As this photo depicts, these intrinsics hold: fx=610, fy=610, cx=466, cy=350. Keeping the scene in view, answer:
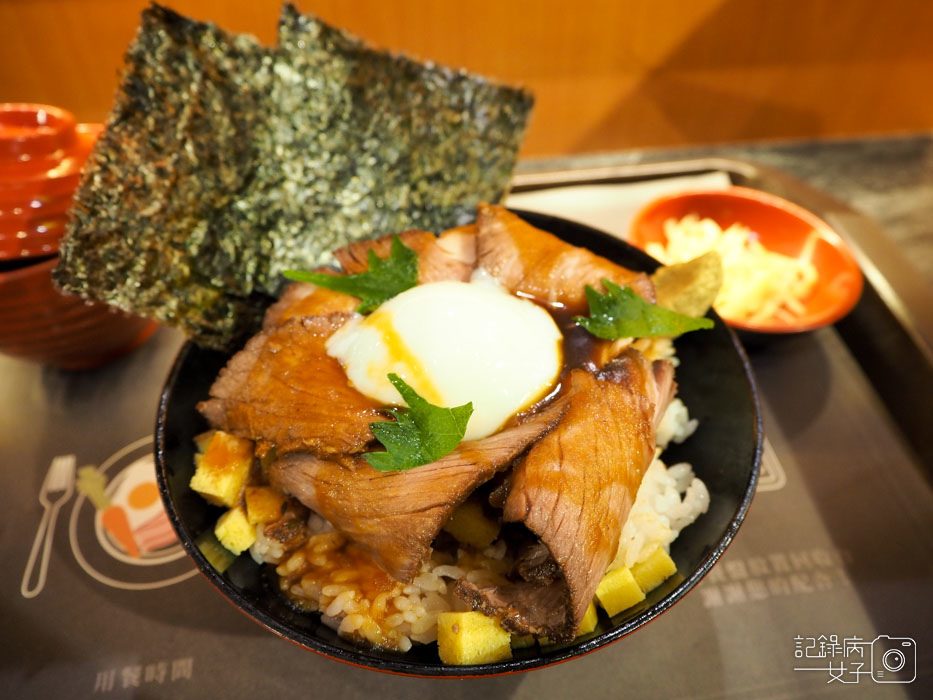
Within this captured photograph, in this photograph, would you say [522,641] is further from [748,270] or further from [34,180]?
[34,180]

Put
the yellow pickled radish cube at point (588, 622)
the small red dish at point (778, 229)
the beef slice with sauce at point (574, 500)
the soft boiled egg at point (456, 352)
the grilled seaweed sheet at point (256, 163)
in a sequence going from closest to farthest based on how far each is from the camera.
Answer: the beef slice with sauce at point (574, 500), the yellow pickled radish cube at point (588, 622), the soft boiled egg at point (456, 352), the grilled seaweed sheet at point (256, 163), the small red dish at point (778, 229)

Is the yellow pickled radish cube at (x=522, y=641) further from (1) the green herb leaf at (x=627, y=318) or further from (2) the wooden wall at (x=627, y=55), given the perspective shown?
→ (2) the wooden wall at (x=627, y=55)

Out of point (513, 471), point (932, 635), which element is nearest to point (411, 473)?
point (513, 471)

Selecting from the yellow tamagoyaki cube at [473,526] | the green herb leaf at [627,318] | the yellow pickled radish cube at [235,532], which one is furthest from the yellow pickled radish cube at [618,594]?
the yellow pickled radish cube at [235,532]

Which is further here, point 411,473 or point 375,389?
point 375,389

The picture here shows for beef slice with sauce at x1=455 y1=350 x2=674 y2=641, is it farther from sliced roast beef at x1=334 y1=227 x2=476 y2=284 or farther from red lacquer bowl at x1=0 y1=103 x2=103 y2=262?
red lacquer bowl at x1=0 y1=103 x2=103 y2=262

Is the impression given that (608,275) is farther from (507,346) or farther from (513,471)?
(513,471)
